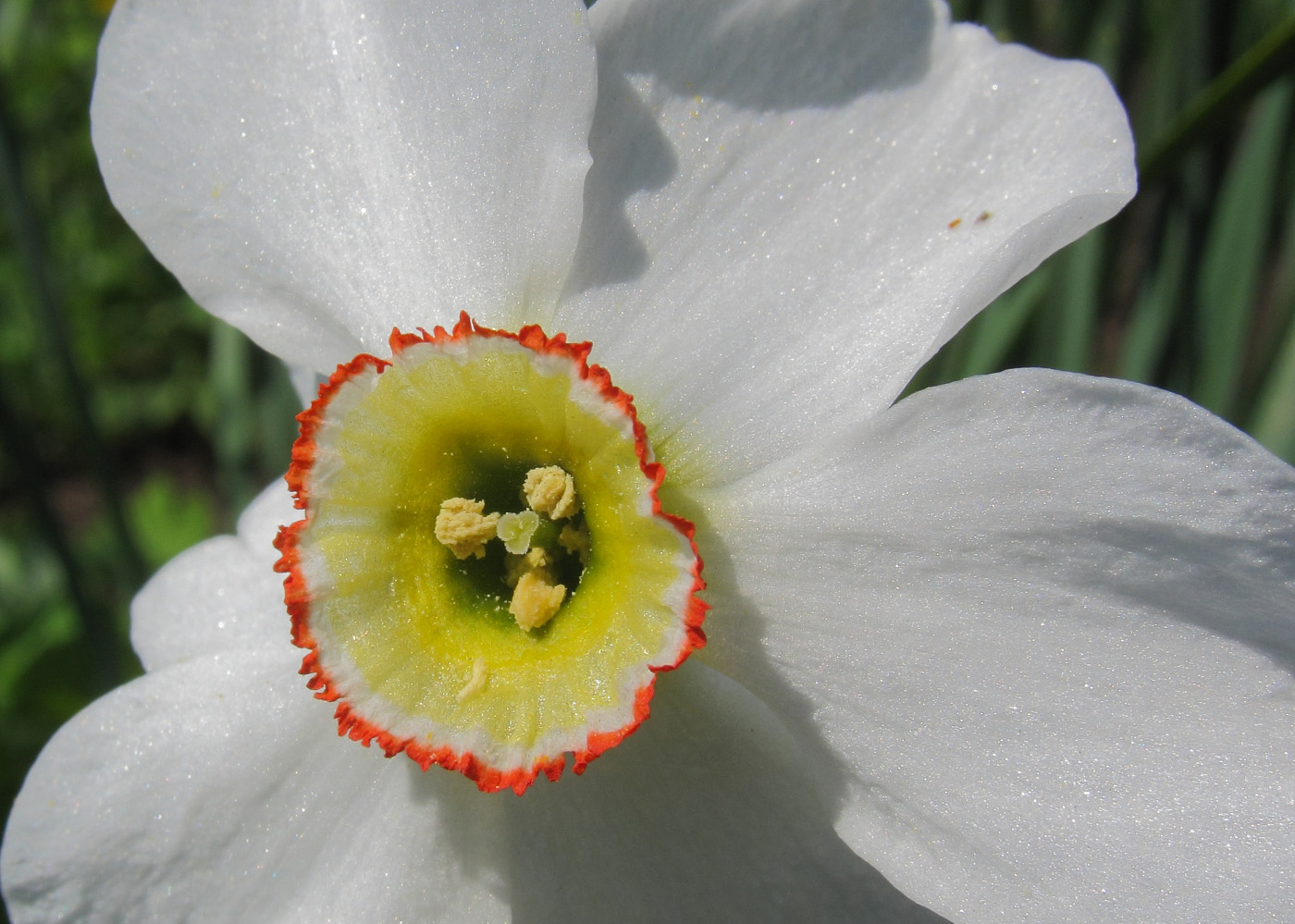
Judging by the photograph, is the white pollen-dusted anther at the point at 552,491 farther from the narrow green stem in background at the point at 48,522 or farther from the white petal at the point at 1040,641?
the narrow green stem in background at the point at 48,522

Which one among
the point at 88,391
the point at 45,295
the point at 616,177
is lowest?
the point at 88,391

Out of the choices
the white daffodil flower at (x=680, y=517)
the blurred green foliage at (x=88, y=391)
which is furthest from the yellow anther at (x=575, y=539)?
the blurred green foliage at (x=88, y=391)

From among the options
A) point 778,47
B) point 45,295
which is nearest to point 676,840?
point 778,47

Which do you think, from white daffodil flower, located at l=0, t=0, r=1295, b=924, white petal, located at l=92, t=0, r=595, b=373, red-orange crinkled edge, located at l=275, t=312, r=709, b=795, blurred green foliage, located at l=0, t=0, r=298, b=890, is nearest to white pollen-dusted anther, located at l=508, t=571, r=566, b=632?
white daffodil flower, located at l=0, t=0, r=1295, b=924

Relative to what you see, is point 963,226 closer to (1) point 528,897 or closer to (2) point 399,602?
(2) point 399,602

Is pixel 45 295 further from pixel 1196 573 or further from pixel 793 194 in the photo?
pixel 1196 573

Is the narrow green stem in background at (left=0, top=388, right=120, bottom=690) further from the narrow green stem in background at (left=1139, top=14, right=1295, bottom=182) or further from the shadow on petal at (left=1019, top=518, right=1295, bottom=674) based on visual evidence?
the narrow green stem in background at (left=1139, top=14, right=1295, bottom=182)
